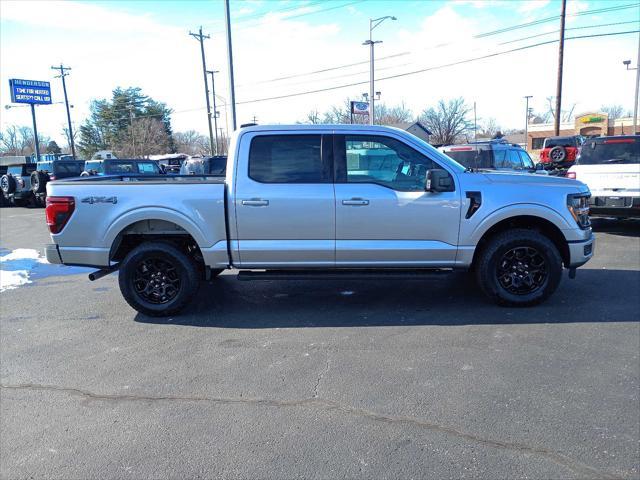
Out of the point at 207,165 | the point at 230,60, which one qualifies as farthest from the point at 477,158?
the point at 230,60

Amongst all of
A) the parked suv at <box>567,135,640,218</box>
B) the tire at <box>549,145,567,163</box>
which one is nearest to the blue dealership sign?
the tire at <box>549,145,567,163</box>

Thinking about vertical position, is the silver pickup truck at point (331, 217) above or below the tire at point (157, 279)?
above

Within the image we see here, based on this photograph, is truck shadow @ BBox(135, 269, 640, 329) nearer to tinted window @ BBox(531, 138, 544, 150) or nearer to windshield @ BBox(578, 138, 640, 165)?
windshield @ BBox(578, 138, 640, 165)

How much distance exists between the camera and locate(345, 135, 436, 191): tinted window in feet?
17.2

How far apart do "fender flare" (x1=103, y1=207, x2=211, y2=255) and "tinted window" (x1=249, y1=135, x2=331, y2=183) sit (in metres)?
0.86

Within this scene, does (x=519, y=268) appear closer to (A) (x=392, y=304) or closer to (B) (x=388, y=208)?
(A) (x=392, y=304)

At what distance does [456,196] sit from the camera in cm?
518

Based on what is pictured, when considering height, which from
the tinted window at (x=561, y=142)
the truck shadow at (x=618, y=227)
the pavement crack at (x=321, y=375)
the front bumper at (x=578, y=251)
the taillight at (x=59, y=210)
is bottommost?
the truck shadow at (x=618, y=227)

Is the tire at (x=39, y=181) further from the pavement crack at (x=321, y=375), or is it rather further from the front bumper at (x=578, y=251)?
the front bumper at (x=578, y=251)

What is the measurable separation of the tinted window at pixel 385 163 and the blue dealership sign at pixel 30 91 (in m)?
43.5

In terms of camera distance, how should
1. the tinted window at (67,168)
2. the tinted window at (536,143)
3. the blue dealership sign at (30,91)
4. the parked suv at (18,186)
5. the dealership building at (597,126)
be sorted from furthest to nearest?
the tinted window at (536,143), the dealership building at (597,126), the blue dealership sign at (30,91), the tinted window at (67,168), the parked suv at (18,186)

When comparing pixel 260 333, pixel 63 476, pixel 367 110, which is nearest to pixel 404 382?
pixel 260 333

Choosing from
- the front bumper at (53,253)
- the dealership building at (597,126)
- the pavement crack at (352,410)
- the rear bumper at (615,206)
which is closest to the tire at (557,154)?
the rear bumper at (615,206)

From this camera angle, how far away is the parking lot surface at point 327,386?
286 cm
